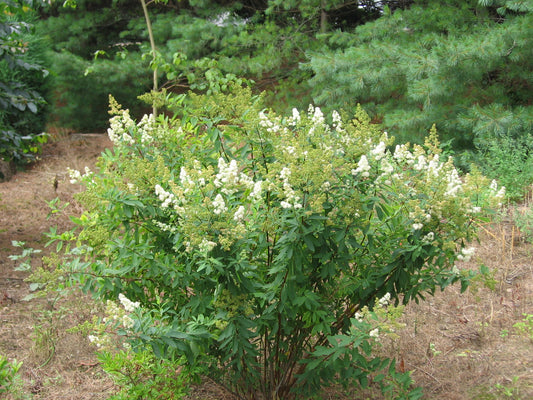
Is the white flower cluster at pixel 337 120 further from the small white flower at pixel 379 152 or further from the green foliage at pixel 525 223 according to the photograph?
the green foliage at pixel 525 223

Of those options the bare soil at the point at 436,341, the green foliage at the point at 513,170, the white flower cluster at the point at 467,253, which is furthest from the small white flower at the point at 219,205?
the green foliage at the point at 513,170

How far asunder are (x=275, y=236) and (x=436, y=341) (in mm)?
1870

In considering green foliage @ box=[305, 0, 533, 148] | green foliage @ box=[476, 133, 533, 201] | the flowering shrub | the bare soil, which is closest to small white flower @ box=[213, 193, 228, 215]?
the flowering shrub

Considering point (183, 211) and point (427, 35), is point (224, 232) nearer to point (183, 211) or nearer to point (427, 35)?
point (183, 211)

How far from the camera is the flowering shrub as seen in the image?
82.9 inches

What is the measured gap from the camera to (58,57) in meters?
8.40

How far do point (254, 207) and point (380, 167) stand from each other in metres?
0.58

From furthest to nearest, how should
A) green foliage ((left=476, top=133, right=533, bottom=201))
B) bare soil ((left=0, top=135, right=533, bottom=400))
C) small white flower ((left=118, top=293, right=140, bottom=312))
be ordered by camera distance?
green foliage ((left=476, top=133, right=533, bottom=201)) → bare soil ((left=0, top=135, right=533, bottom=400)) → small white flower ((left=118, top=293, right=140, bottom=312))

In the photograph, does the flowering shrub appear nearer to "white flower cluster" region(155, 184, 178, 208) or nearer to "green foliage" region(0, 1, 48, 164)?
"white flower cluster" region(155, 184, 178, 208)

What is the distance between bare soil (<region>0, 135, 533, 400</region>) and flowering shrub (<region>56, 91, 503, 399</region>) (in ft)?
1.39

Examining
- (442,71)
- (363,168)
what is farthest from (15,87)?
(442,71)

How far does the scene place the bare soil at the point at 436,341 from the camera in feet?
9.98

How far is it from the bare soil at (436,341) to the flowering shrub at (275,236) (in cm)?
42

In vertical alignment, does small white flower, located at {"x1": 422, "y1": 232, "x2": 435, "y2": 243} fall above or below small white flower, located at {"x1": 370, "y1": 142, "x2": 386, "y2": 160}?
below
